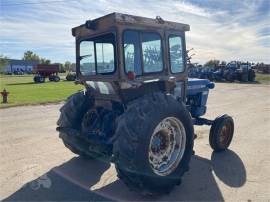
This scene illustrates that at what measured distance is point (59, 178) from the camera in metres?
4.89

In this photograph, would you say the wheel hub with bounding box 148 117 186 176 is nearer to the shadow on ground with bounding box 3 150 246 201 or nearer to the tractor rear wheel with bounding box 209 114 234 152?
the shadow on ground with bounding box 3 150 246 201

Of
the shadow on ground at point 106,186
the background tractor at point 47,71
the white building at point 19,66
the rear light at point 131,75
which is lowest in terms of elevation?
the shadow on ground at point 106,186

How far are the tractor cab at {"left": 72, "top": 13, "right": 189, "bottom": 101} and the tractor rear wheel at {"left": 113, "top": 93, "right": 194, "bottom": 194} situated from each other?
1.42ft

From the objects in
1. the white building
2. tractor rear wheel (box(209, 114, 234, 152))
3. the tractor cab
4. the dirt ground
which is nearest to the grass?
the dirt ground

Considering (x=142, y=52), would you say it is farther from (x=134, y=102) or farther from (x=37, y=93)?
(x=37, y=93)

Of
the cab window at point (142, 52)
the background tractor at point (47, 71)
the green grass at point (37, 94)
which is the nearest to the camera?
the cab window at point (142, 52)

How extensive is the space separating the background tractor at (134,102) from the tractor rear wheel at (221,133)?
112 centimetres

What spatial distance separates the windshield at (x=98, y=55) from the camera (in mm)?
Result: 4660

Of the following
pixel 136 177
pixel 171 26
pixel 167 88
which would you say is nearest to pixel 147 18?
pixel 171 26

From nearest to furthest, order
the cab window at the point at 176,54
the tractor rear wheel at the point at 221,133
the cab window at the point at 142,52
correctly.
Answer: the cab window at the point at 142,52 → the cab window at the point at 176,54 → the tractor rear wheel at the point at 221,133

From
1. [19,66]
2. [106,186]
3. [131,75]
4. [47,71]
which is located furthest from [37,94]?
[19,66]

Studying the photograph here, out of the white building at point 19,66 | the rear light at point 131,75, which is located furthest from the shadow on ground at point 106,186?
the white building at point 19,66

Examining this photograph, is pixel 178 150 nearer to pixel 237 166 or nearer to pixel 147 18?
pixel 237 166

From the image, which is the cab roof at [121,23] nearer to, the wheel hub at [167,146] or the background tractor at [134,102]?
the background tractor at [134,102]
